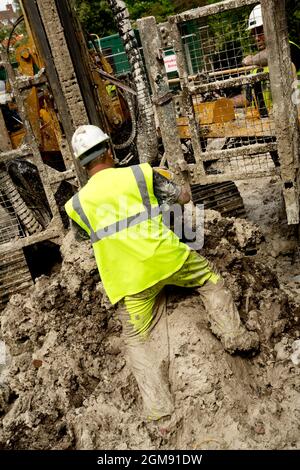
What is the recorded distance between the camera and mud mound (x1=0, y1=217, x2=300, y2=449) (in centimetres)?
331

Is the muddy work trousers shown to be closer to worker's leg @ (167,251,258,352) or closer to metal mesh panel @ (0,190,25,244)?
worker's leg @ (167,251,258,352)

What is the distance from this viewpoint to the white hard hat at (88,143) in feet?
11.0

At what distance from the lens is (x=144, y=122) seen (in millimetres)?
5930

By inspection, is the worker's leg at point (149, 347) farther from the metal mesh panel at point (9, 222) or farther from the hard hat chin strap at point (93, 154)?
the metal mesh panel at point (9, 222)

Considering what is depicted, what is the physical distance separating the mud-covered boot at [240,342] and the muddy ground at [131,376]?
0.29 feet

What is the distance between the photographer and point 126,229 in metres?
3.28

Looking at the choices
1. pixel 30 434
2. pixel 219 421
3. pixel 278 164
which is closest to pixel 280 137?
pixel 278 164

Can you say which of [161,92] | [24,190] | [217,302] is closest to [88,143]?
[161,92]

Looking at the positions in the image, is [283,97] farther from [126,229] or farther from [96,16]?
[96,16]

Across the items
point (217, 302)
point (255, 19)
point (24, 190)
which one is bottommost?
point (217, 302)

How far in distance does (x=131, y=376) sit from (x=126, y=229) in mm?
1318

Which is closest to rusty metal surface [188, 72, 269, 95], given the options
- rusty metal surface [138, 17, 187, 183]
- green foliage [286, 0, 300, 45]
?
rusty metal surface [138, 17, 187, 183]

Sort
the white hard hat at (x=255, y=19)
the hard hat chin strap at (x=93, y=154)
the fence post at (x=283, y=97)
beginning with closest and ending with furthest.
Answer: the hard hat chin strap at (x=93, y=154)
the fence post at (x=283, y=97)
the white hard hat at (x=255, y=19)

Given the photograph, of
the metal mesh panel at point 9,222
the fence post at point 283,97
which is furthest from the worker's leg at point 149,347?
the metal mesh panel at point 9,222
